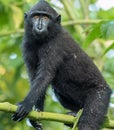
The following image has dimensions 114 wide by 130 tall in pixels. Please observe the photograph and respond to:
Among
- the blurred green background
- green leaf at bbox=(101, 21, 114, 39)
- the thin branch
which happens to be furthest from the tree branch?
the blurred green background

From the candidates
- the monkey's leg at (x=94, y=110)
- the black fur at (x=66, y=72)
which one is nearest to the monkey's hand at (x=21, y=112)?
the black fur at (x=66, y=72)

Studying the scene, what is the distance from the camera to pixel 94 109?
252 inches

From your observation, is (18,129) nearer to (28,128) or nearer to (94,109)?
(28,128)

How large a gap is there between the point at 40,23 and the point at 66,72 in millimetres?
584

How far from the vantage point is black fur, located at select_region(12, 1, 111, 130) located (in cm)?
640

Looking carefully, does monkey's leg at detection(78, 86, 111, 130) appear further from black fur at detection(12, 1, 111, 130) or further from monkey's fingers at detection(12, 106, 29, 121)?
monkey's fingers at detection(12, 106, 29, 121)

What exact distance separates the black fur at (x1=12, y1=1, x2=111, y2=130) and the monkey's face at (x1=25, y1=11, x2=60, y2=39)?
0.07 ft

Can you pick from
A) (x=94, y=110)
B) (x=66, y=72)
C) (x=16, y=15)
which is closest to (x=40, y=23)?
(x=66, y=72)

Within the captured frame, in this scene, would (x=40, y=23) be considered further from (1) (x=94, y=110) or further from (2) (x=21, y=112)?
(2) (x=21, y=112)

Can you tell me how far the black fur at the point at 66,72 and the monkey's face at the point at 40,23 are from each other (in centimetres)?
2

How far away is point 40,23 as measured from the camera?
6.61m

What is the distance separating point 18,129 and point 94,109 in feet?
4.56

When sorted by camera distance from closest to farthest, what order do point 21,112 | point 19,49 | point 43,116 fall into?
point 43,116
point 21,112
point 19,49

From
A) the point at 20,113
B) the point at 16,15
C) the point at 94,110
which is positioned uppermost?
the point at 16,15
